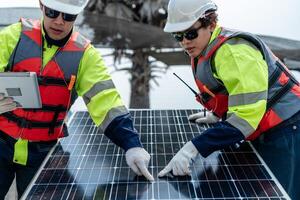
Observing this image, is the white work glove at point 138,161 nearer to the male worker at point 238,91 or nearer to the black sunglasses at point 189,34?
the male worker at point 238,91

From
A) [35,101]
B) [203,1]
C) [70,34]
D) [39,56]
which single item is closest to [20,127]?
[35,101]

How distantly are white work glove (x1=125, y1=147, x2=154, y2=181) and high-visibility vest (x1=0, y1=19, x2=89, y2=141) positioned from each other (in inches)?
29.5

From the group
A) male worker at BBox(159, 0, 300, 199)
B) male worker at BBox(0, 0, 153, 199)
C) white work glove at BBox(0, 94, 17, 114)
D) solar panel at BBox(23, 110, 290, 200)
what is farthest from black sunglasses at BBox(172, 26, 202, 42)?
white work glove at BBox(0, 94, 17, 114)

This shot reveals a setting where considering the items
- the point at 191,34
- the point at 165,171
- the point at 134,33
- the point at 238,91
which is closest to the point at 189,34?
the point at 191,34

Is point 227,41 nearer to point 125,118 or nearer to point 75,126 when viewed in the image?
point 125,118

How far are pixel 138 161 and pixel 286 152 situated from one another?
1.24 m

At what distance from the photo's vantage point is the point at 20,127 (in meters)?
3.42

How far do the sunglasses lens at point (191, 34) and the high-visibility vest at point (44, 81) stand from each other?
0.89 metres

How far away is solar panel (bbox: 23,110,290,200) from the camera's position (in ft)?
8.78

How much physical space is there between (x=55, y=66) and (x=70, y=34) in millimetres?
324

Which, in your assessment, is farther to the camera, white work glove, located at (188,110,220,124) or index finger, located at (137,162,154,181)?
white work glove, located at (188,110,220,124)

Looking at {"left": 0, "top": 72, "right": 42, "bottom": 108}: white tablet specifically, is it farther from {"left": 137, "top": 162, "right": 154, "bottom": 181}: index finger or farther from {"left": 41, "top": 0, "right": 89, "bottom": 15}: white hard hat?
{"left": 137, "top": 162, "right": 154, "bottom": 181}: index finger

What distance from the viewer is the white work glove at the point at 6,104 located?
3.09 metres

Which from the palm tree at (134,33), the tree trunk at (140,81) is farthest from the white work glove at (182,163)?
the tree trunk at (140,81)
